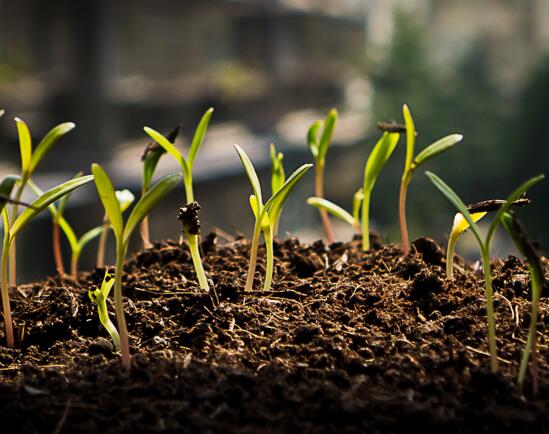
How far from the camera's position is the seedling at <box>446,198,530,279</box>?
2.34 feet

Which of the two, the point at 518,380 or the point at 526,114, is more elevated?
the point at 526,114

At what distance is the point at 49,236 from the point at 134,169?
1354mm

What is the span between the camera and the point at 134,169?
7941mm

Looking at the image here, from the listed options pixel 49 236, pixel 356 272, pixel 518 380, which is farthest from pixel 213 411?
pixel 49 236

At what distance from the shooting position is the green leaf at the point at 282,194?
72 cm

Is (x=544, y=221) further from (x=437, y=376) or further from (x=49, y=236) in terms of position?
(x=437, y=376)

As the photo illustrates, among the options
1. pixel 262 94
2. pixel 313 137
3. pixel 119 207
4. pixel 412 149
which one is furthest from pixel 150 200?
pixel 262 94

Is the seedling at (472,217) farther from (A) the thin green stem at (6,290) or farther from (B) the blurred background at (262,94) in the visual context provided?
(A) the thin green stem at (6,290)

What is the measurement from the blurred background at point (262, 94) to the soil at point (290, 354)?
251 millimetres

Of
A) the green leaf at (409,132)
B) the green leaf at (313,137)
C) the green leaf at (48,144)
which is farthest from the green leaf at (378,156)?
the green leaf at (48,144)

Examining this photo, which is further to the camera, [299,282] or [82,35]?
[82,35]

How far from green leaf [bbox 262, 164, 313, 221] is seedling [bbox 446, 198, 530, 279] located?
6.9 inches

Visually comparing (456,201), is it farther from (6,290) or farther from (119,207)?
(6,290)

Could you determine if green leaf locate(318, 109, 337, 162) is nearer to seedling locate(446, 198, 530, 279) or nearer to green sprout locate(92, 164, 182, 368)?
seedling locate(446, 198, 530, 279)
